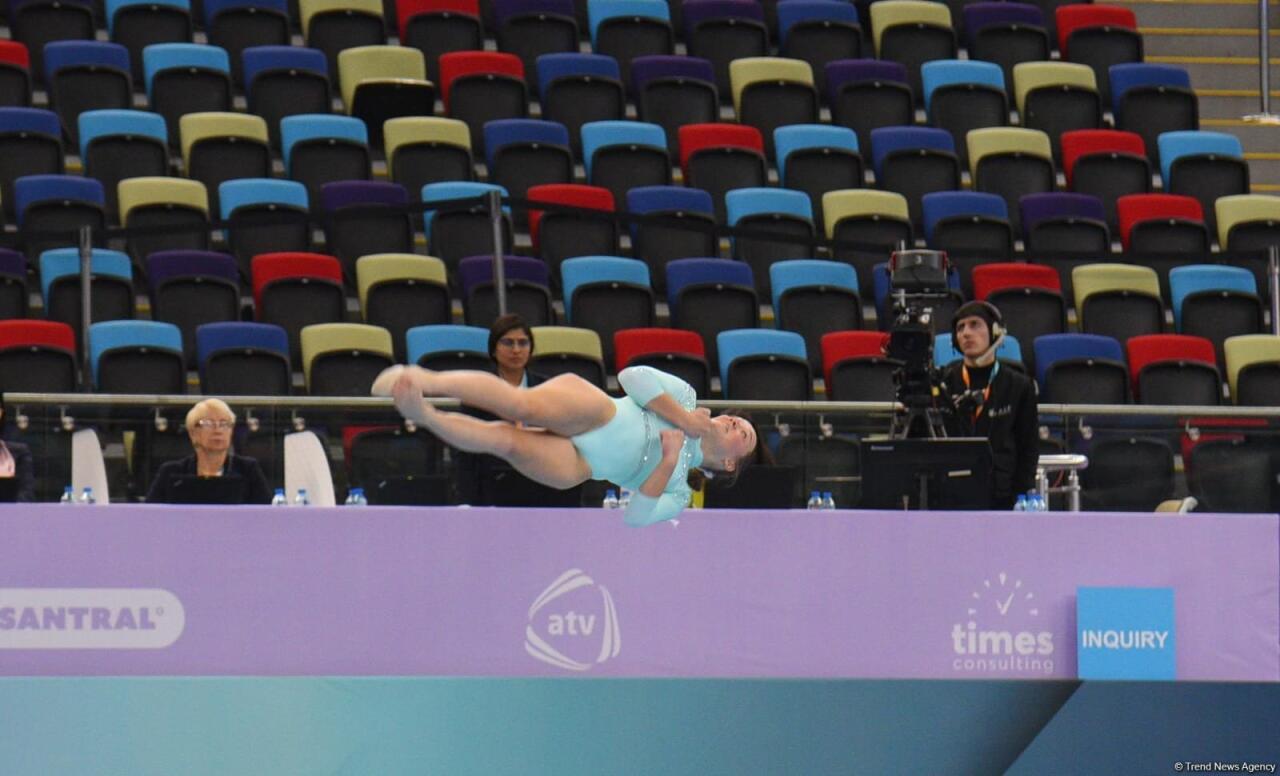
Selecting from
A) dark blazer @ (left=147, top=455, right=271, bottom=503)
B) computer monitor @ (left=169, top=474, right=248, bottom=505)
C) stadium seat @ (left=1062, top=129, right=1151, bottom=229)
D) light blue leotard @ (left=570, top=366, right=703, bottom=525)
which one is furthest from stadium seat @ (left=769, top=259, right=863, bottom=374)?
light blue leotard @ (left=570, top=366, right=703, bottom=525)

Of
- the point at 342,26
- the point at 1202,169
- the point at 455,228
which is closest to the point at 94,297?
the point at 455,228

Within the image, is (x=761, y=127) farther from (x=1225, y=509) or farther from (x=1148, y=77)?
(x=1225, y=509)

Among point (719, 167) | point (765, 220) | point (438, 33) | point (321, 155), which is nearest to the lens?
point (765, 220)

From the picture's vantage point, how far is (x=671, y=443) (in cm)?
546

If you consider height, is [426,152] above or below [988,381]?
above

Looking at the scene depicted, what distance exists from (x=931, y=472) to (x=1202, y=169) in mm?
5756

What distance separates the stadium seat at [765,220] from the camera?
10.2 m

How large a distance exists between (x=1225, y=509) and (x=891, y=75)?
5.44 meters

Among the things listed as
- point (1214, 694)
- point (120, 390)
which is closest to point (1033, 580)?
point (1214, 694)

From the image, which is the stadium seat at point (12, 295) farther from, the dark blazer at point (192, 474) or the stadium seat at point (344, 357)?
the dark blazer at point (192, 474)

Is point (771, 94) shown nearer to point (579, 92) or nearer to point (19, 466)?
point (579, 92)

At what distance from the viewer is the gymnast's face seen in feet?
19.0

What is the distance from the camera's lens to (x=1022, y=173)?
11.2 meters

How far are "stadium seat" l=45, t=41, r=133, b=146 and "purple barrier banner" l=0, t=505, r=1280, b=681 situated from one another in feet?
17.6
